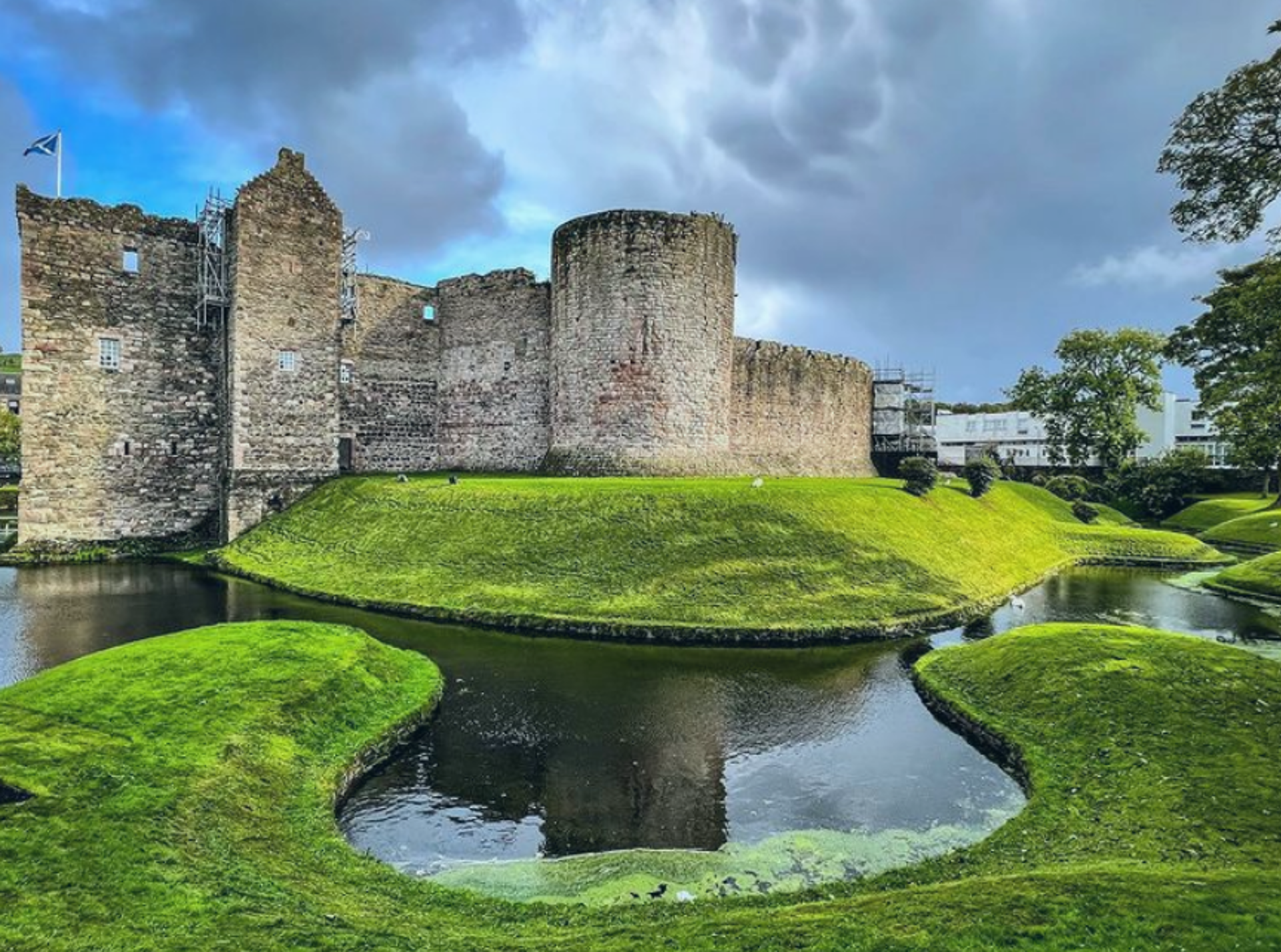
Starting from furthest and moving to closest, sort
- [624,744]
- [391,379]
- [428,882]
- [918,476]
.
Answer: [391,379]
[918,476]
[624,744]
[428,882]

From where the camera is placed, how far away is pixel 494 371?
4228cm

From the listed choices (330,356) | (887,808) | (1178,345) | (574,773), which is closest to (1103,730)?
(887,808)

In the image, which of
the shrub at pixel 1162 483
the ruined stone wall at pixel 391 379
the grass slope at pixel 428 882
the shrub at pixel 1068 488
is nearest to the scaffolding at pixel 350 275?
the ruined stone wall at pixel 391 379

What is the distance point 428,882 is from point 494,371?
1399 inches

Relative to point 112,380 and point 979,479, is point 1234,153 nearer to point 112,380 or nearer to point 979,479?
point 979,479

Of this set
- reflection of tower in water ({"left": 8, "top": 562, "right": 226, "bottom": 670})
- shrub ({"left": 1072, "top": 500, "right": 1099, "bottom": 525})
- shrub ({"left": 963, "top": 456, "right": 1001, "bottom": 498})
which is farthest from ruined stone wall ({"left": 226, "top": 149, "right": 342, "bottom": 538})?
shrub ({"left": 1072, "top": 500, "right": 1099, "bottom": 525})

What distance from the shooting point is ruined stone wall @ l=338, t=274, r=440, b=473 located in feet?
136

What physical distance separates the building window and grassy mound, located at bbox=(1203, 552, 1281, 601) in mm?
47475

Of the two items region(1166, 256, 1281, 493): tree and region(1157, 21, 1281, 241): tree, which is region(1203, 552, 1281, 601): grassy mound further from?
region(1157, 21, 1281, 241): tree


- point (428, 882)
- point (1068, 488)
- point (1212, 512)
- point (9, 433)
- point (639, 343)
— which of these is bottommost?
point (428, 882)

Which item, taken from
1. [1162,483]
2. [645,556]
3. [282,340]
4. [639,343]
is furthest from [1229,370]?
[282,340]

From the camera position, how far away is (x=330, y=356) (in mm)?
37000

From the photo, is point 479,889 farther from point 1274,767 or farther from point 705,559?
point 705,559

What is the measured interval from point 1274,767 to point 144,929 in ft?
44.9
